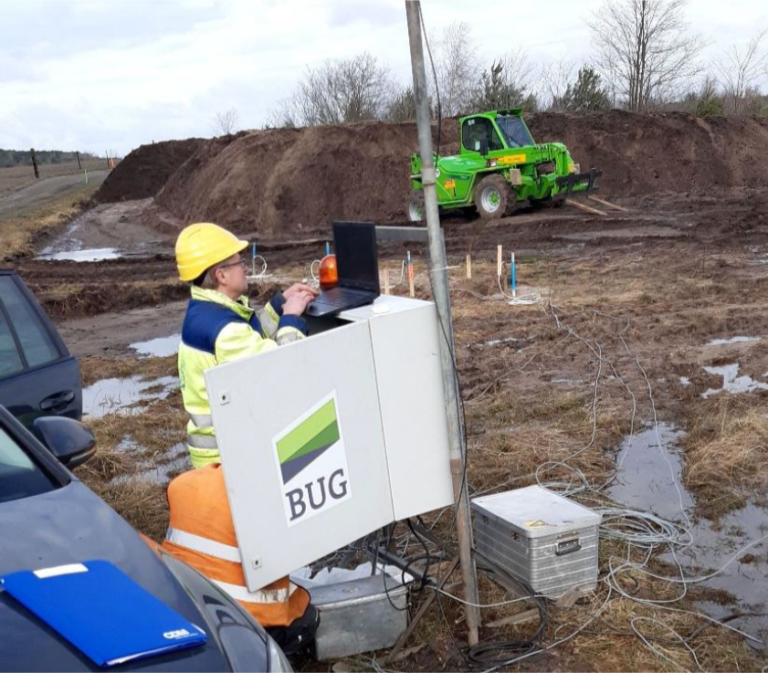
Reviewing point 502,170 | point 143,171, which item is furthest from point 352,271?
point 143,171

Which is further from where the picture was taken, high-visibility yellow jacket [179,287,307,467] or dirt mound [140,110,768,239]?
dirt mound [140,110,768,239]

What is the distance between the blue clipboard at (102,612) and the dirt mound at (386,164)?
27.8 metres

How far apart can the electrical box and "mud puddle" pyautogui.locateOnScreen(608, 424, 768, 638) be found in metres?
1.79

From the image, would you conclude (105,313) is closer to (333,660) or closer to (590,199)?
(333,660)

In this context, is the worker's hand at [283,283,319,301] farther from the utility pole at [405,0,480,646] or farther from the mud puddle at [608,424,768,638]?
the mud puddle at [608,424,768,638]

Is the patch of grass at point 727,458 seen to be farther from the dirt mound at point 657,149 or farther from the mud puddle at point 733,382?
the dirt mound at point 657,149

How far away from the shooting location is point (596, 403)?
7641mm

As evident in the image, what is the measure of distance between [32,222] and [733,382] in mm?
28524

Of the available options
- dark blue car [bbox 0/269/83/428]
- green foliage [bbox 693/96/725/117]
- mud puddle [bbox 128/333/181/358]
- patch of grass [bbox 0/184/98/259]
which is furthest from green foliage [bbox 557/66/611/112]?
dark blue car [bbox 0/269/83/428]

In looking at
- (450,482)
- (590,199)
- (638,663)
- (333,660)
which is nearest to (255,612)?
(333,660)

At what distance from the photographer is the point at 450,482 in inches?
151

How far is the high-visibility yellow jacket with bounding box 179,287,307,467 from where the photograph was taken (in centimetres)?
351

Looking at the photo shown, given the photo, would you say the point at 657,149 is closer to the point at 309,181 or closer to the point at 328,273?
the point at 309,181

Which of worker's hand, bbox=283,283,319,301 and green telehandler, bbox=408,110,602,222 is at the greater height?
worker's hand, bbox=283,283,319,301
